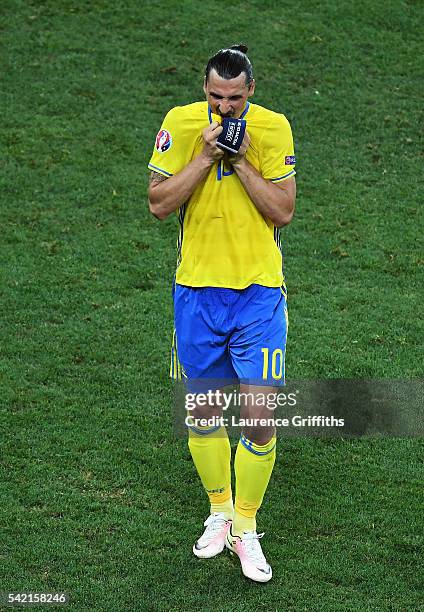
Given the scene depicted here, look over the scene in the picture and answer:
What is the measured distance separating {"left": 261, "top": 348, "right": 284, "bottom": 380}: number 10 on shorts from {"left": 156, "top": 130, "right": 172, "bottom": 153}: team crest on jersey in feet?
3.13

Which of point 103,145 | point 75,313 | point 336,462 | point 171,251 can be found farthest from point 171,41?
point 336,462

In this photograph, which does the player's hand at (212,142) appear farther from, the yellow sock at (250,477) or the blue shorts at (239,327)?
the yellow sock at (250,477)

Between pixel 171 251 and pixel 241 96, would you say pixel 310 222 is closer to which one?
pixel 171 251

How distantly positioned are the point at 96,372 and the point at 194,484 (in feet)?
4.08

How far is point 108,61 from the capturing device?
1077cm

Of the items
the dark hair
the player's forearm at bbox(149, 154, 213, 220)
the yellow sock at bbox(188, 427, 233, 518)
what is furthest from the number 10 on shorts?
the dark hair

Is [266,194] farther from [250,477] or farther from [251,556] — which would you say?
[251,556]

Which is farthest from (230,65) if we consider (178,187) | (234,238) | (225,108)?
(234,238)

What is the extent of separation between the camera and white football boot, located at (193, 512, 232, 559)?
5.20m

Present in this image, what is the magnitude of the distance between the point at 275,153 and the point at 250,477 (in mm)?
1440

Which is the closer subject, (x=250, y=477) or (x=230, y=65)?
(x=230, y=65)

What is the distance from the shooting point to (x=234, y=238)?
4840 mm

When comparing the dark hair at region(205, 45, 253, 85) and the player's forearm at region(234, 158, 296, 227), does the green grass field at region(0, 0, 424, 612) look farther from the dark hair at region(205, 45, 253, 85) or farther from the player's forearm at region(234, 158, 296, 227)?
the dark hair at region(205, 45, 253, 85)

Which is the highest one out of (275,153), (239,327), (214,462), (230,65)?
(230,65)
